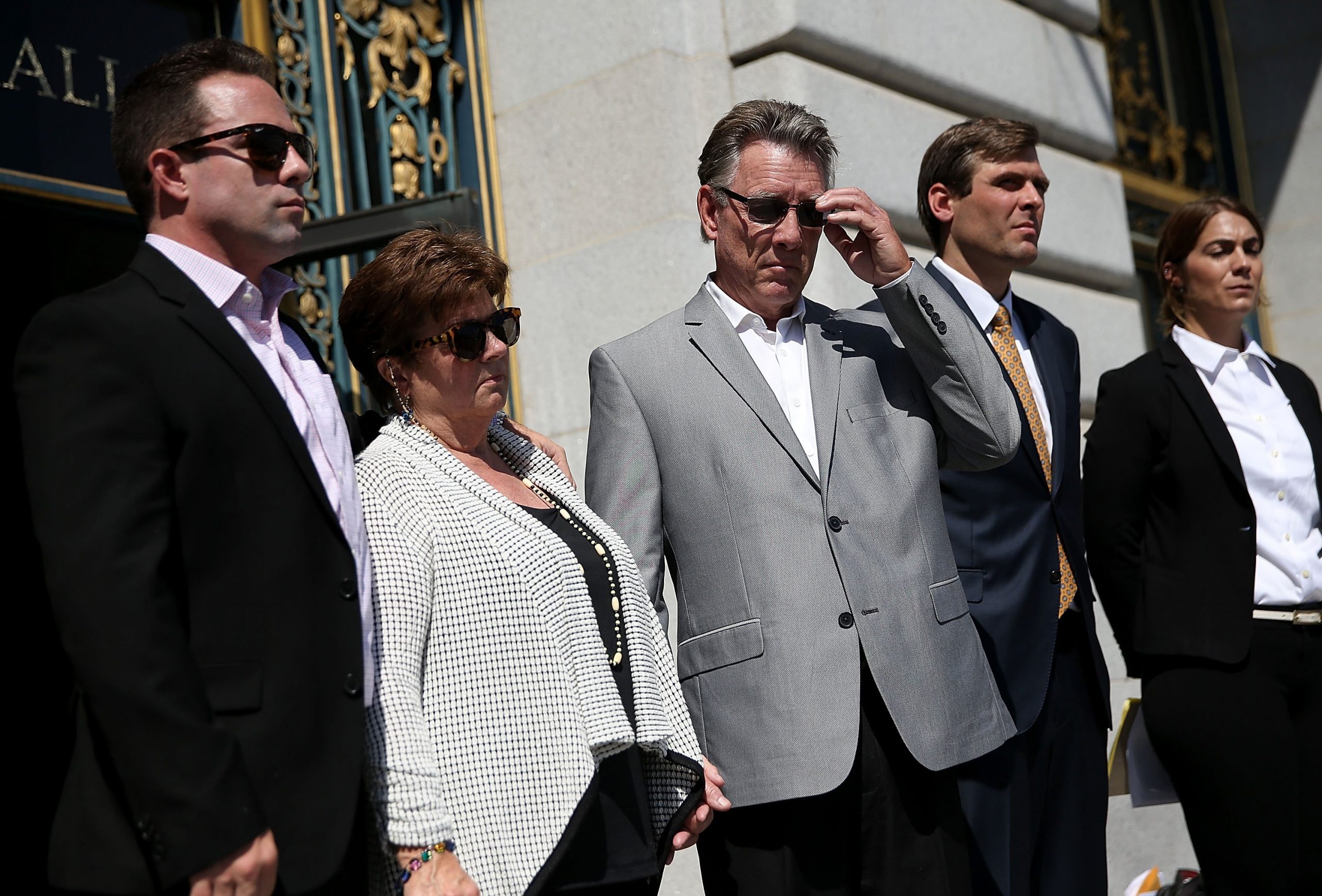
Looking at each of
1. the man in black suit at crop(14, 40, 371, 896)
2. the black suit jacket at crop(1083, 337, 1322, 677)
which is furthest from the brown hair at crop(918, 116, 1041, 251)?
the man in black suit at crop(14, 40, 371, 896)

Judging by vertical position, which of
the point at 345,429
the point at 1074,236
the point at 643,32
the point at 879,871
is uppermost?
the point at 643,32

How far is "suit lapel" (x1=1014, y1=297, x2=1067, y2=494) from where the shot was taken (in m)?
3.85

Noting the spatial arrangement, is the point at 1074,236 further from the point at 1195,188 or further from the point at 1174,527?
the point at 1195,188

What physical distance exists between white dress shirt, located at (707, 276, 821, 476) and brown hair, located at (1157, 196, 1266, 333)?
202cm

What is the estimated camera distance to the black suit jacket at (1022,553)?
3564 millimetres

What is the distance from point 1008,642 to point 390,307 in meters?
1.71

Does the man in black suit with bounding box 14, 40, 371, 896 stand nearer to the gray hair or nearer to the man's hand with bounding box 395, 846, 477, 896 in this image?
the man's hand with bounding box 395, 846, 477, 896

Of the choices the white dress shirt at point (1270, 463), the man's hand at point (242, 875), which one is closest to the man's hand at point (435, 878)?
the man's hand at point (242, 875)

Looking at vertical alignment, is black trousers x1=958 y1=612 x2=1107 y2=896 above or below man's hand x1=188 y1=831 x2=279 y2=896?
below

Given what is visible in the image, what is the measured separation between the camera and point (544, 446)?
3318 millimetres

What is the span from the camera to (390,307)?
113 inches

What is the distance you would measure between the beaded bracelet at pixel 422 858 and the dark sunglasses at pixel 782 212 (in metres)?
1.52

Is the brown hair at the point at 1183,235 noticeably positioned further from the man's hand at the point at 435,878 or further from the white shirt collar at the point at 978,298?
the man's hand at the point at 435,878

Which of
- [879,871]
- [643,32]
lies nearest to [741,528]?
[879,871]
